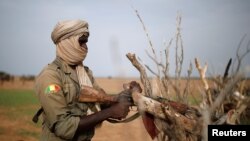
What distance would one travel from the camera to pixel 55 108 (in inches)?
93.8

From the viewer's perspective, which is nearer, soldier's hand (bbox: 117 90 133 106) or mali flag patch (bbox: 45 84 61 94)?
mali flag patch (bbox: 45 84 61 94)

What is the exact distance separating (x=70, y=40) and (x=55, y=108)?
60 cm

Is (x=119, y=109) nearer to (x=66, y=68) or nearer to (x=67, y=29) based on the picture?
(x=66, y=68)

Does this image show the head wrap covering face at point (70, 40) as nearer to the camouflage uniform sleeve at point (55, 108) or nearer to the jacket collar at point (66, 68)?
the jacket collar at point (66, 68)

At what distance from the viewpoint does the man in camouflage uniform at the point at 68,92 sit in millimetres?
2395

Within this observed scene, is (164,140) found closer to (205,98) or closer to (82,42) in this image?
(205,98)

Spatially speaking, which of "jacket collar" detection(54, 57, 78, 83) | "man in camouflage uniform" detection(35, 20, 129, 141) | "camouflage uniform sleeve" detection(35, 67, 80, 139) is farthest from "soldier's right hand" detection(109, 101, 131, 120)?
"jacket collar" detection(54, 57, 78, 83)

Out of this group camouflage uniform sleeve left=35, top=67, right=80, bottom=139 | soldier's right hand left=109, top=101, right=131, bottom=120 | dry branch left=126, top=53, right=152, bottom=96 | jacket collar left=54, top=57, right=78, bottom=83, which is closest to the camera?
camouflage uniform sleeve left=35, top=67, right=80, bottom=139

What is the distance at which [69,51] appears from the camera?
8.58ft

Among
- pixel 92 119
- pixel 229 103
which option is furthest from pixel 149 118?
pixel 229 103

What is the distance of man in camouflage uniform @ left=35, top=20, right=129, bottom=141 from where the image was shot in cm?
239

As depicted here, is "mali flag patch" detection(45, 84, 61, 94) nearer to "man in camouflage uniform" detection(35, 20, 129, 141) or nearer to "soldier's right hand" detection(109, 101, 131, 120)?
"man in camouflage uniform" detection(35, 20, 129, 141)

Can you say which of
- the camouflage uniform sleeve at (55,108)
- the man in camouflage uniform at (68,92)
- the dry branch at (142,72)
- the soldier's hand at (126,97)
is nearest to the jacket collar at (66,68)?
the man in camouflage uniform at (68,92)

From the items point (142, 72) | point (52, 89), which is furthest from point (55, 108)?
point (142, 72)
